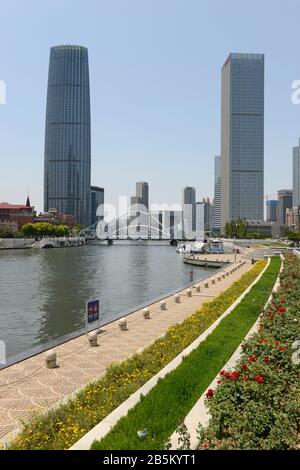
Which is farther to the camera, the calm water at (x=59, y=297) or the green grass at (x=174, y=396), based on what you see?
the calm water at (x=59, y=297)

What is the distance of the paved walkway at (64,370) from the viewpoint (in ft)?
44.2

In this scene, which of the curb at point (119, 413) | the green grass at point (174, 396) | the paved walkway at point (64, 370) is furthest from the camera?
the paved walkway at point (64, 370)

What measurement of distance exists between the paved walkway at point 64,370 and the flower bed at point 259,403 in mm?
5509

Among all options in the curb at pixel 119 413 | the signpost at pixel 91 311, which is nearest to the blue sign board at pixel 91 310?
the signpost at pixel 91 311

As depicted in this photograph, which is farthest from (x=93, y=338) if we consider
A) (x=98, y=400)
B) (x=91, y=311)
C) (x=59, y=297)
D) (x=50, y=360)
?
(x=59, y=297)

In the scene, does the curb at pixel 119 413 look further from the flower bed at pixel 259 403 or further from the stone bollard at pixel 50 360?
the stone bollard at pixel 50 360

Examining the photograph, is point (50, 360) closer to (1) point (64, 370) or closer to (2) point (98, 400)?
(1) point (64, 370)

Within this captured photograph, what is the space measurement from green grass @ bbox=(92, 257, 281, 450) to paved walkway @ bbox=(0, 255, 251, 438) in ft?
11.7

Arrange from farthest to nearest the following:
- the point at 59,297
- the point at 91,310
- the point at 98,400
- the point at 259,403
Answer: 1. the point at 59,297
2. the point at 91,310
3. the point at 98,400
4. the point at 259,403

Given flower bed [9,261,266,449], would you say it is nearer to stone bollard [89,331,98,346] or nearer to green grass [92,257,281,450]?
green grass [92,257,281,450]

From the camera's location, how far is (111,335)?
928 inches

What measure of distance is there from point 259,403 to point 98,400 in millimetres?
4809

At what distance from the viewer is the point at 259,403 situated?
31.2ft
